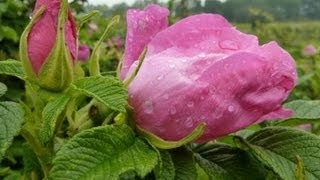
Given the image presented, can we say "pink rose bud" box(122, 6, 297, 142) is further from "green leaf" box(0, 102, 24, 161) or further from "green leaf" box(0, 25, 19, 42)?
"green leaf" box(0, 25, 19, 42)

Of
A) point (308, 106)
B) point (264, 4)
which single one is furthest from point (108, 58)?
point (264, 4)

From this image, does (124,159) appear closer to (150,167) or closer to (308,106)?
(150,167)

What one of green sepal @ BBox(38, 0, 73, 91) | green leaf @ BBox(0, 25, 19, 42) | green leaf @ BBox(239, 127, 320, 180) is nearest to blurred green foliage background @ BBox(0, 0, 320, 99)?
green leaf @ BBox(0, 25, 19, 42)

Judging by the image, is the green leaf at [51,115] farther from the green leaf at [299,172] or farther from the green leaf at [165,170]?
the green leaf at [299,172]

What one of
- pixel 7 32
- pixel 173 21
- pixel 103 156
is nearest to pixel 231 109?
pixel 103 156

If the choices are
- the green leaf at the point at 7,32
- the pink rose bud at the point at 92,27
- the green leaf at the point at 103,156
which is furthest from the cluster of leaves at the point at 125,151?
the pink rose bud at the point at 92,27
